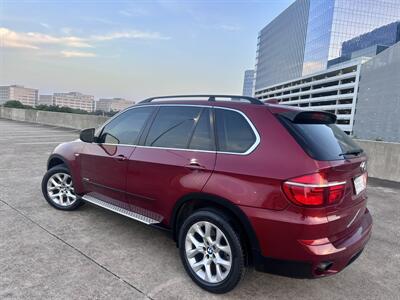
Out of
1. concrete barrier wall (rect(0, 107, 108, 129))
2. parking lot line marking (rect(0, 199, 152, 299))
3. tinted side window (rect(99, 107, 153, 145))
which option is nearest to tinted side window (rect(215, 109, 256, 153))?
tinted side window (rect(99, 107, 153, 145))

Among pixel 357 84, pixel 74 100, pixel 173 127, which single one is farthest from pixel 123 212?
pixel 357 84

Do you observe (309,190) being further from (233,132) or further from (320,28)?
(320,28)

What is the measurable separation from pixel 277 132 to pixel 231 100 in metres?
0.69

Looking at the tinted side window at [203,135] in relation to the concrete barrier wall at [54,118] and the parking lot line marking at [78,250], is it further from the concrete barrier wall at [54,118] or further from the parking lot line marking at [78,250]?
the concrete barrier wall at [54,118]

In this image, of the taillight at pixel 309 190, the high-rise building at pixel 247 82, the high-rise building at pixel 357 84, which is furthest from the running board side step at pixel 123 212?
the high-rise building at pixel 247 82

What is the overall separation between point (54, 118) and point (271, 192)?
66.2ft

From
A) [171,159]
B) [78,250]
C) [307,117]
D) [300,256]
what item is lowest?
[78,250]

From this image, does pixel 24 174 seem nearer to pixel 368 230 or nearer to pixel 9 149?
pixel 9 149

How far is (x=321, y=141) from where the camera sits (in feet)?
8.67

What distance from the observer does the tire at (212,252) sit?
2.61 meters

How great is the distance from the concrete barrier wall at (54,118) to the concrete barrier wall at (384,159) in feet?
38.7

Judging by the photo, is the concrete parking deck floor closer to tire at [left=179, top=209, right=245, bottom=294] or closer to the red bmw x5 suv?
tire at [left=179, top=209, right=245, bottom=294]

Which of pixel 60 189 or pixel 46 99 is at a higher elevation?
pixel 46 99

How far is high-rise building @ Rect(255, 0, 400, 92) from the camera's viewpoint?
276ft
